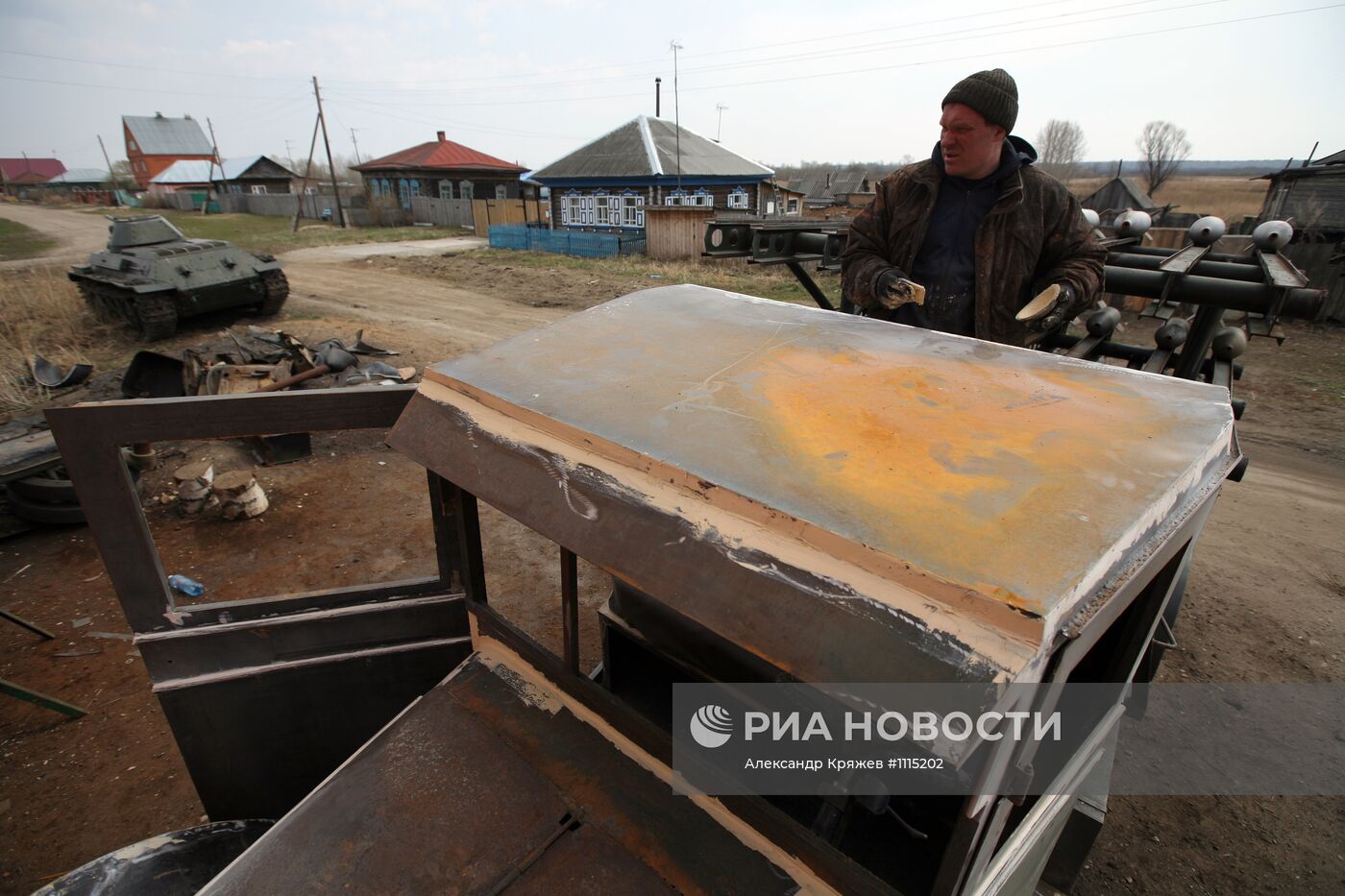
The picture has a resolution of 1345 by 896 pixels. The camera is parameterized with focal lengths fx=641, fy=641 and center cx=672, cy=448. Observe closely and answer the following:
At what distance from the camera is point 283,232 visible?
94.8 ft

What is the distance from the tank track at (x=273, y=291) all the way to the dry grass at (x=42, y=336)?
6.88ft

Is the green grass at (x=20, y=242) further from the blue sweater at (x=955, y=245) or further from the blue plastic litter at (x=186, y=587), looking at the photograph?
the blue sweater at (x=955, y=245)

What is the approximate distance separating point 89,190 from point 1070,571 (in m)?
81.5

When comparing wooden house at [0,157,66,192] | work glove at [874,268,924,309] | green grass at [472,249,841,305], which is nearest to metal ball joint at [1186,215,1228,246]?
work glove at [874,268,924,309]

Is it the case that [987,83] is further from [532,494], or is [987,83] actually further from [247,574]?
[247,574]

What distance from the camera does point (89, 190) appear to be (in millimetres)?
57969

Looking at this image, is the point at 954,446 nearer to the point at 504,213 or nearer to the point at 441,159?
the point at 504,213

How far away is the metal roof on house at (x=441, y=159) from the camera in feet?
114

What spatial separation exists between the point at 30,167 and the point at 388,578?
117 m

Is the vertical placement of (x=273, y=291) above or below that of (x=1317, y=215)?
below

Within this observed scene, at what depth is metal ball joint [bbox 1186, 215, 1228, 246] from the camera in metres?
3.44

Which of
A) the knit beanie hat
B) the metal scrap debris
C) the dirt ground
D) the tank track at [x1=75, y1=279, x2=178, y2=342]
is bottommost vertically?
the dirt ground

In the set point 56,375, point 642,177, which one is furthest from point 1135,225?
point 642,177

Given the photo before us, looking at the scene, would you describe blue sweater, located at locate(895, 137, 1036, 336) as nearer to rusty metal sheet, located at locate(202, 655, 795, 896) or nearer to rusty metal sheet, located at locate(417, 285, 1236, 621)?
rusty metal sheet, located at locate(417, 285, 1236, 621)
